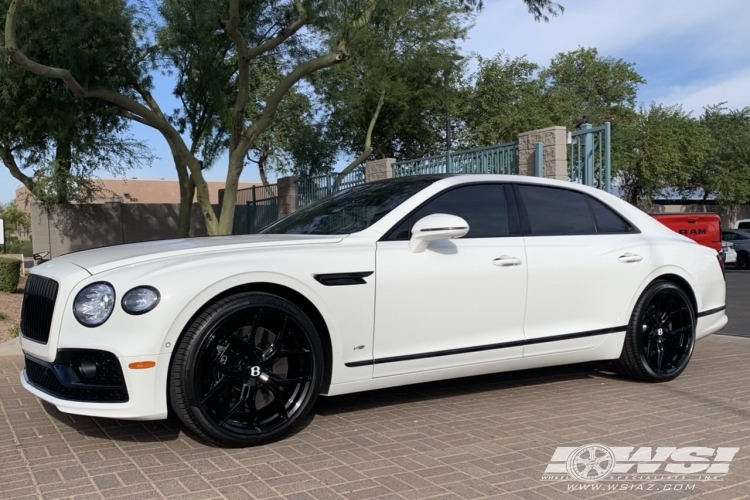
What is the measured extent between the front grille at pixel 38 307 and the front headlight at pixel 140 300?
518 mm

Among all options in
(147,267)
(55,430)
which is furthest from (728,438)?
(55,430)

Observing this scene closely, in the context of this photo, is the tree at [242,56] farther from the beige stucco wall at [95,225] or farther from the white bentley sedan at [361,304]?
the white bentley sedan at [361,304]

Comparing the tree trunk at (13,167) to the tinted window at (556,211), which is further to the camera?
the tree trunk at (13,167)

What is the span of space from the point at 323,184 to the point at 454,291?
426 inches

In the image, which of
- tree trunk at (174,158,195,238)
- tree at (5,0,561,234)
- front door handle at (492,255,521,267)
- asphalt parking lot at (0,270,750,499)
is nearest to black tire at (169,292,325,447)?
asphalt parking lot at (0,270,750,499)

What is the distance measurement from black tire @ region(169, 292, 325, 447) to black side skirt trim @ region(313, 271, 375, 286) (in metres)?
0.24

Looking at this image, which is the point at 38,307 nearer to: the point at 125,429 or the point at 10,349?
the point at 125,429

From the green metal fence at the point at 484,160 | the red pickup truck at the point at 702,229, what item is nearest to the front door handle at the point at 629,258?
the red pickup truck at the point at 702,229

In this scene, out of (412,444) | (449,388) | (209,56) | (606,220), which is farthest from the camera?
(209,56)

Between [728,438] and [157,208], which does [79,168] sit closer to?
[157,208]

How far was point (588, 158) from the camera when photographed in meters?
9.66

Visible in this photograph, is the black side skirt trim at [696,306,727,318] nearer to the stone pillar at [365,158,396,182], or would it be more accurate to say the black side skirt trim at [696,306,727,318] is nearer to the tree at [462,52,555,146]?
the stone pillar at [365,158,396,182]

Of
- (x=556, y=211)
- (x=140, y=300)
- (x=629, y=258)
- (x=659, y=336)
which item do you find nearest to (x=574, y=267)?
(x=556, y=211)

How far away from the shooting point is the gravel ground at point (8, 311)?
8.83 metres
